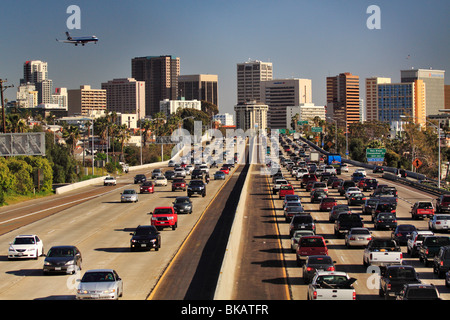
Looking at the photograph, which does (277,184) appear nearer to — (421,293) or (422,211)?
(422,211)

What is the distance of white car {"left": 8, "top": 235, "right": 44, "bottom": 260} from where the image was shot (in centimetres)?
3831

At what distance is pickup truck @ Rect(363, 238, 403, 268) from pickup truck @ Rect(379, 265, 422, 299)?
20.4ft

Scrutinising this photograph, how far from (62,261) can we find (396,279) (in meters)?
15.7

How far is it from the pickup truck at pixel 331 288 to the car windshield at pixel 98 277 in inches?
300

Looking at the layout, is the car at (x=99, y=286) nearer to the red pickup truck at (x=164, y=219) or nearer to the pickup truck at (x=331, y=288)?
the pickup truck at (x=331, y=288)

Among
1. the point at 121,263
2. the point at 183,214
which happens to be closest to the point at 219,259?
the point at 121,263

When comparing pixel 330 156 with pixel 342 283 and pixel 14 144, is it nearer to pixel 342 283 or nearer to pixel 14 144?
pixel 14 144

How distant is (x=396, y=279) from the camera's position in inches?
1018

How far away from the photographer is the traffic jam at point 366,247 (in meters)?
24.7

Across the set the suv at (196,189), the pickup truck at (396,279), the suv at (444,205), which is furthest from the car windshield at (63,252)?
the suv at (196,189)

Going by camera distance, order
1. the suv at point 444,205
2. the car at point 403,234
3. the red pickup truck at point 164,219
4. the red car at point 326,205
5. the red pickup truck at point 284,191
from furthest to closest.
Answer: the red pickup truck at point 284,191 < the red car at point 326,205 < the suv at point 444,205 < the red pickup truck at point 164,219 < the car at point 403,234

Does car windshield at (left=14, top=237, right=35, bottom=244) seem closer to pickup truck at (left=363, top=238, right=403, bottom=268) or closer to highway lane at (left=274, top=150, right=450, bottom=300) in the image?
highway lane at (left=274, top=150, right=450, bottom=300)

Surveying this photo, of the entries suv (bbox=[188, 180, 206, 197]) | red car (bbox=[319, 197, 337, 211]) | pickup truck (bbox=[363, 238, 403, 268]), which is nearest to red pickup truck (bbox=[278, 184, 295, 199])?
suv (bbox=[188, 180, 206, 197])

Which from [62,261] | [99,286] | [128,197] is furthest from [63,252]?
[128,197]
